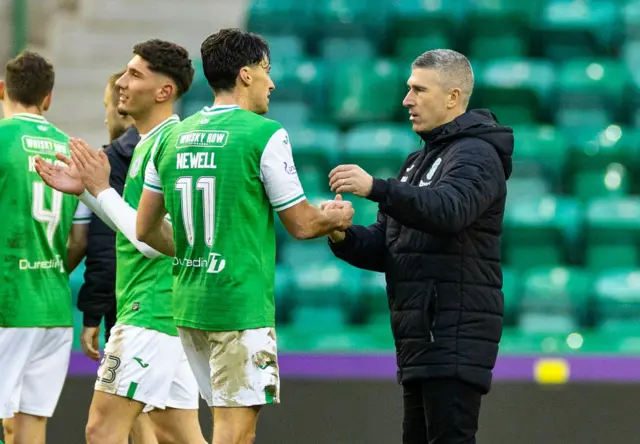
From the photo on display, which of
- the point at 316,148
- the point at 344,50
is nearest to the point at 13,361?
the point at 316,148

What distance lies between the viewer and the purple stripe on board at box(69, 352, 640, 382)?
5773 millimetres

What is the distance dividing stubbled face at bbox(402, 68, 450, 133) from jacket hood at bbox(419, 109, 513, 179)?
0.04 metres

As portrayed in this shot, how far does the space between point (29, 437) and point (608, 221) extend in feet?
11.7

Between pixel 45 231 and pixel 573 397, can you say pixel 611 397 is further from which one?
pixel 45 231

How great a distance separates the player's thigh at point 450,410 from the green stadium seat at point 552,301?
2648 mm

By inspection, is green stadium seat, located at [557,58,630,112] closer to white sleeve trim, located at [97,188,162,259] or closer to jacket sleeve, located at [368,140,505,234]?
jacket sleeve, located at [368,140,505,234]

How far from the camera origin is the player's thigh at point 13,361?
16.1ft

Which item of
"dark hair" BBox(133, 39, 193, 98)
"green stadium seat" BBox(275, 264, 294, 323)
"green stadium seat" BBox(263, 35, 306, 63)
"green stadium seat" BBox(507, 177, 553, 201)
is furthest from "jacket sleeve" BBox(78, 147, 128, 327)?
"green stadium seat" BBox(263, 35, 306, 63)

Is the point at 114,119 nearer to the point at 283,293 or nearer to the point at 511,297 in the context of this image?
the point at 283,293

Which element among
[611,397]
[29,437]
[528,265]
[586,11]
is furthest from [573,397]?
[586,11]

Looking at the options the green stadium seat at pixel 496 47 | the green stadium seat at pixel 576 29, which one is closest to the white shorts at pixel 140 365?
the green stadium seat at pixel 496 47

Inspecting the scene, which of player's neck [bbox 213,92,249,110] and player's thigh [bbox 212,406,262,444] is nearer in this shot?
player's thigh [bbox 212,406,262,444]

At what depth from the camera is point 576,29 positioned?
827cm

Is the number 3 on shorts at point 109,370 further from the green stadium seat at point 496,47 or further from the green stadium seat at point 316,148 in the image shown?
the green stadium seat at point 496,47
